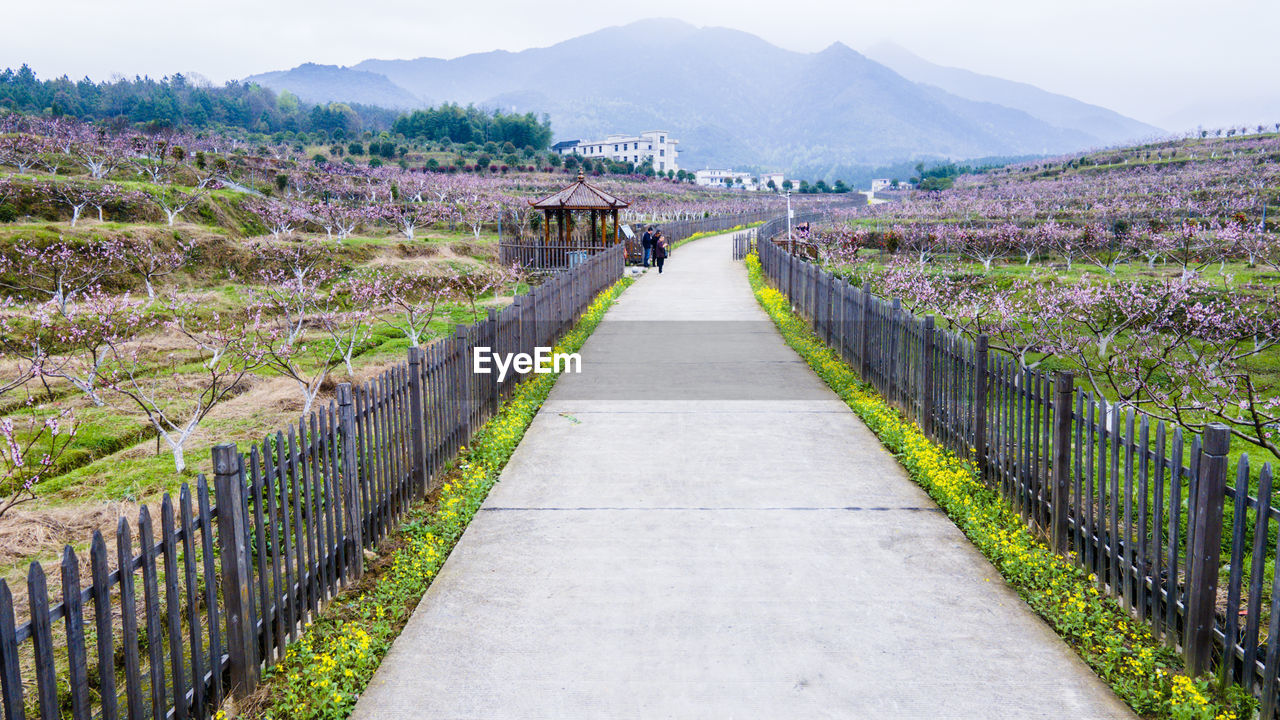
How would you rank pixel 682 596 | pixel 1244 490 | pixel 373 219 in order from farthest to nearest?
pixel 373 219 → pixel 682 596 → pixel 1244 490

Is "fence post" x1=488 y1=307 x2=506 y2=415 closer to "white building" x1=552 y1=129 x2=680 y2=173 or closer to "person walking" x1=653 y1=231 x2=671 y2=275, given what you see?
"person walking" x1=653 y1=231 x2=671 y2=275

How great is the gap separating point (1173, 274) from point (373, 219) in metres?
31.9

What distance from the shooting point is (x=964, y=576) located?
18.1ft

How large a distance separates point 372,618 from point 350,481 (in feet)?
2.96

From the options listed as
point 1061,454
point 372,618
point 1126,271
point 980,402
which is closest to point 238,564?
point 372,618

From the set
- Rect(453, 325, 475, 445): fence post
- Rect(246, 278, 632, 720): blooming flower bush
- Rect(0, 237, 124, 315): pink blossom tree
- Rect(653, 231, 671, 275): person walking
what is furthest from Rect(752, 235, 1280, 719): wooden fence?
Rect(653, 231, 671, 275): person walking

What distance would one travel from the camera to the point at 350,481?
5.46 metres

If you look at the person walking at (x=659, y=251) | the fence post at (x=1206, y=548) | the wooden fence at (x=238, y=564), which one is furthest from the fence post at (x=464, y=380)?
the person walking at (x=659, y=251)

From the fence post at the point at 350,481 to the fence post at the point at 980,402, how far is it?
470 centimetres

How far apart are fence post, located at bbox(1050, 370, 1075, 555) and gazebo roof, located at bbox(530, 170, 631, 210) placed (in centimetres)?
2331

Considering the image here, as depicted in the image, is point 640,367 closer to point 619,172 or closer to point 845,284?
point 845,284

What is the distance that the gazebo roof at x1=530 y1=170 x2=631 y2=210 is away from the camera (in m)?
28.1

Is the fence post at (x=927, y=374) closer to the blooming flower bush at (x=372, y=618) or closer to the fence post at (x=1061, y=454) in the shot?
the fence post at (x=1061, y=454)

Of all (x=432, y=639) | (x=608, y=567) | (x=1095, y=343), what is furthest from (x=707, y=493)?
(x=1095, y=343)
